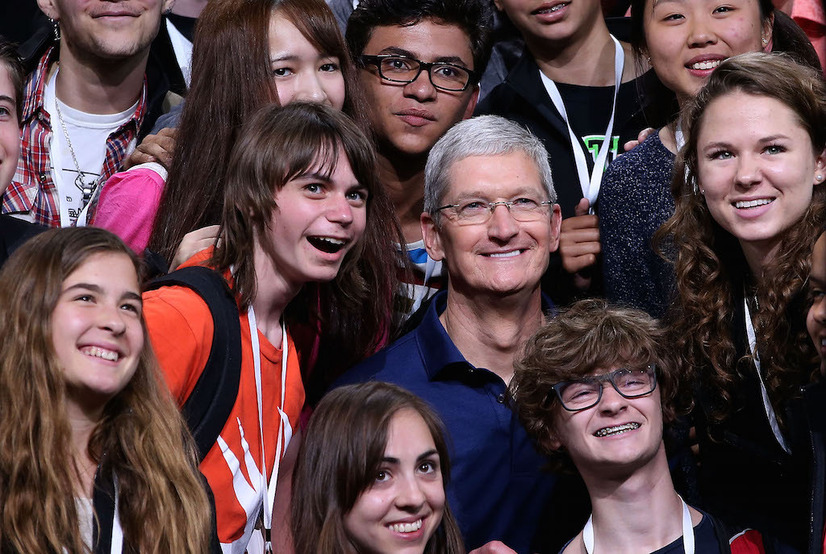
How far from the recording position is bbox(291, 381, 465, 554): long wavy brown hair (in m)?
3.90

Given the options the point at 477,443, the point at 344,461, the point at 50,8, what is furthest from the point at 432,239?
the point at 50,8

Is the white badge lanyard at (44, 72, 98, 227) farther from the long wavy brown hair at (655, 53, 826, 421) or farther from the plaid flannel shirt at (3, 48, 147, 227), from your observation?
the long wavy brown hair at (655, 53, 826, 421)

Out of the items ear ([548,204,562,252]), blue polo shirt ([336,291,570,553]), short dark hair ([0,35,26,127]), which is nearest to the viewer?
blue polo shirt ([336,291,570,553])

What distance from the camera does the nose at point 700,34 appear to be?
4.91 metres

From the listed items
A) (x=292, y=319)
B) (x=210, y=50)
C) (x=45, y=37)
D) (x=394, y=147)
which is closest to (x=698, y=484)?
(x=292, y=319)

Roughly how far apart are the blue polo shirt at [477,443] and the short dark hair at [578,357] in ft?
0.58

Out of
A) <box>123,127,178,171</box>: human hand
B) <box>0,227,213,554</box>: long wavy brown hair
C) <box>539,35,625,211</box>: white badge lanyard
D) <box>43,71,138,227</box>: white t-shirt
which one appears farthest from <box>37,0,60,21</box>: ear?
<box>0,227,213,554</box>: long wavy brown hair

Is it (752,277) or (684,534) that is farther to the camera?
(752,277)

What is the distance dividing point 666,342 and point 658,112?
1.29 meters

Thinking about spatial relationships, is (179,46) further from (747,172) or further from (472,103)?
(747,172)

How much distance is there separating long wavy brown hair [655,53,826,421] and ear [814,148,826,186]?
0.02 m

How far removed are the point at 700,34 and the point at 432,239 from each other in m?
1.28

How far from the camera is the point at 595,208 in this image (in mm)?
5246

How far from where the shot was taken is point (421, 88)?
5398 millimetres
